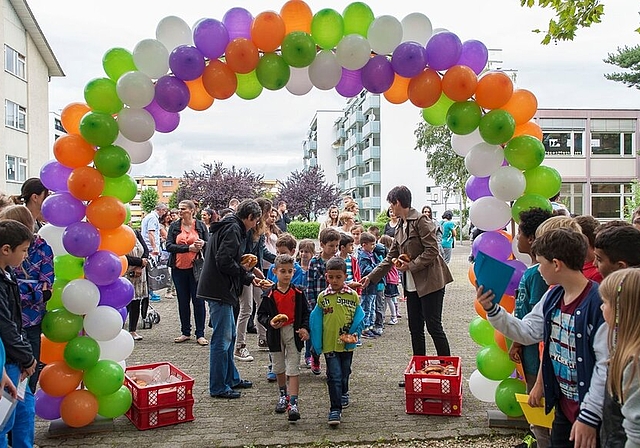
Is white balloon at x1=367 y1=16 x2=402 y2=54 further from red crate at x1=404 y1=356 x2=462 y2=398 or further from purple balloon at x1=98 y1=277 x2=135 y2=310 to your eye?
purple balloon at x1=98 y1=277 x2=135 y2=310

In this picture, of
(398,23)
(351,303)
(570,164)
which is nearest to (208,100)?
(398,23)

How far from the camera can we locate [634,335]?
243 centimetres

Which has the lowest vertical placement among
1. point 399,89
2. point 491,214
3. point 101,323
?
point 101,323

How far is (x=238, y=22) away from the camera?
512 cm

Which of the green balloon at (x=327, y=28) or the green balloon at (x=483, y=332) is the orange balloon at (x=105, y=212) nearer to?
the green balloon at (x=327, y=28)

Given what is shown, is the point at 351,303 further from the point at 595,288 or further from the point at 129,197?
the point at 595,288

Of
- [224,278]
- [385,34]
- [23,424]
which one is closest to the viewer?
[23,424]

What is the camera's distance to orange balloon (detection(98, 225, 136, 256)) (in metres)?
5.29

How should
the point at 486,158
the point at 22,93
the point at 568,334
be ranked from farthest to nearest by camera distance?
the point at 22,93
the point at 486,158
the point at 568,334

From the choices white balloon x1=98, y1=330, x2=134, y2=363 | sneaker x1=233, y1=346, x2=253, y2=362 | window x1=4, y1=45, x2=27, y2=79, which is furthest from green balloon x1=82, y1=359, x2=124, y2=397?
window x1=4, y1=45, x2=27, y2=79

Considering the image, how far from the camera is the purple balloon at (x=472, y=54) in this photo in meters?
5.17

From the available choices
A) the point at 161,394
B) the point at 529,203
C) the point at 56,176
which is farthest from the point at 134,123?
the point at 529,203

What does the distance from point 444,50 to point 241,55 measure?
5.68 ft

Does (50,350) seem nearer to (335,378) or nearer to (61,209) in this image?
Answer: (61,209)
